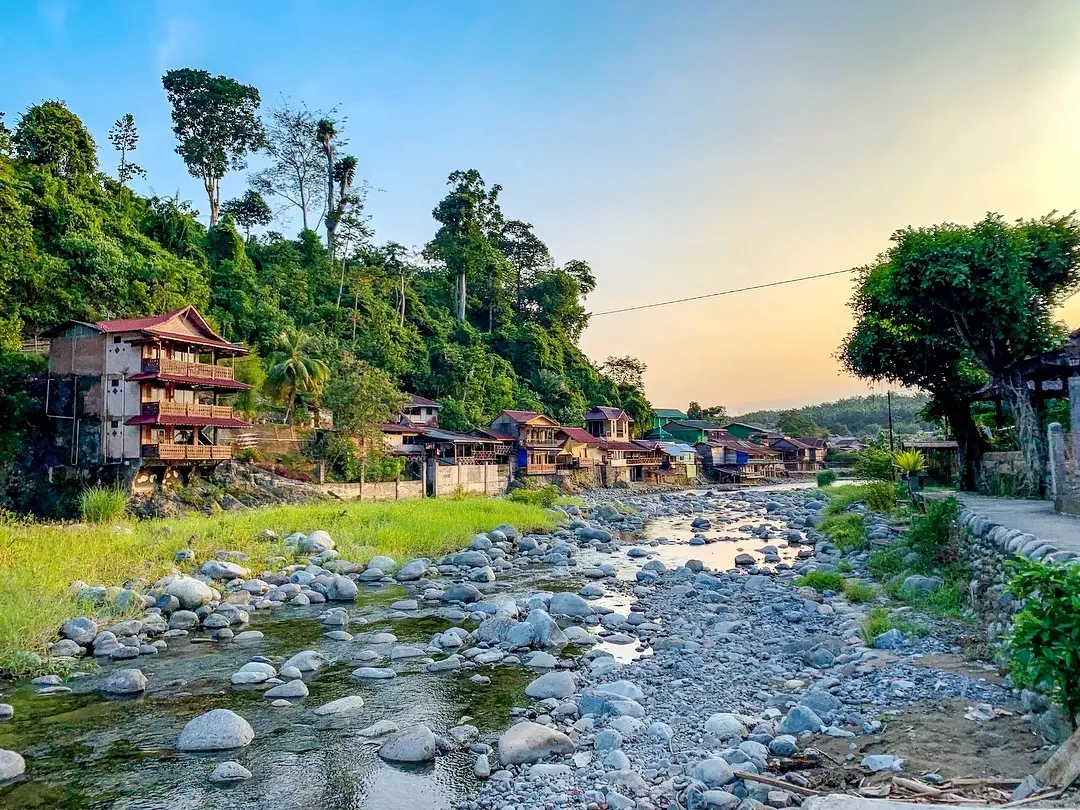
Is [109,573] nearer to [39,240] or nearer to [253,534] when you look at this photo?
[253,534]

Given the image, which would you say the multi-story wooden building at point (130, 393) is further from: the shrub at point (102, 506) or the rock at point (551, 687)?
the rock at point (551, 687)

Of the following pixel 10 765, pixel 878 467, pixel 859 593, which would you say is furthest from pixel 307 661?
pixel 878 467

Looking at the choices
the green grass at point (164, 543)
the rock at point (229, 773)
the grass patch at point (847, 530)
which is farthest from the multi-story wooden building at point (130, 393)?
the grass patch at point (847, 530)

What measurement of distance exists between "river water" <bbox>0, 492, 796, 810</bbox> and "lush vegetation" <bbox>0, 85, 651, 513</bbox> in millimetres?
21067

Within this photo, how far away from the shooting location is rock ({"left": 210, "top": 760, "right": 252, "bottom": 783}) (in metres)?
6.46

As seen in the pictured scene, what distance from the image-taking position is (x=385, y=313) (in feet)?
157

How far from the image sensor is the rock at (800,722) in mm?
6512

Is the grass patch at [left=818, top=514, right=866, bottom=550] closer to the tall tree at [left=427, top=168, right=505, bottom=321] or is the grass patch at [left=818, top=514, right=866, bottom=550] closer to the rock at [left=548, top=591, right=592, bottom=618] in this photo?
the rock at [left=548, top=591, right=592, bottom=618]

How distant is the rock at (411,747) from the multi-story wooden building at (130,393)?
2258 centimetres

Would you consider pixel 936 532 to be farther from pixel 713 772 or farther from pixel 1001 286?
pixel 713 772

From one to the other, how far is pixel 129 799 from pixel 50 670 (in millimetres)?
4515

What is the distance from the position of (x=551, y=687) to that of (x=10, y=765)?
561 cm

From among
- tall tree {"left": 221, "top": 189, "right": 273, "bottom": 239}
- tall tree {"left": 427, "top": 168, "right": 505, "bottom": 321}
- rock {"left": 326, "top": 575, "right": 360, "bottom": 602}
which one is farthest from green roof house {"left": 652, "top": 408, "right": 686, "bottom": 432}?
rock {"left": 326, "top": 575, "right": 360, "bottom": 602}

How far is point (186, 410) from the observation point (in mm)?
26797
